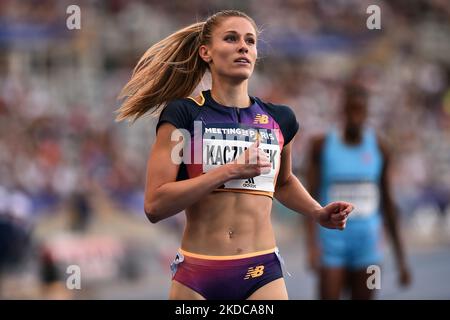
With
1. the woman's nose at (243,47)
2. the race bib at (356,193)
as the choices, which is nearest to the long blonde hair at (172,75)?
the woman's nose at (243,47)

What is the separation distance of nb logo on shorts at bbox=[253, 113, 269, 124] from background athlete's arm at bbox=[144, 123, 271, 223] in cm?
41

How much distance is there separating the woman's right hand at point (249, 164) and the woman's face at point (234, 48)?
534 millimetres

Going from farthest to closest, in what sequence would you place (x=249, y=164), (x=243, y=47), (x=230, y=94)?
(x=230, y=94) → (x=243, y=47) → (x=249, y=164)

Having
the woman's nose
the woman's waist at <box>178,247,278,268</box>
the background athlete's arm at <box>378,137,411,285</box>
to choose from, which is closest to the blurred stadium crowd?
the background athlete's arm at <box>378,137,411,285</box>

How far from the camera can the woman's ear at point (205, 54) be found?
183 inches

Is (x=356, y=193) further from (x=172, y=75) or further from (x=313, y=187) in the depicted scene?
(x=172, y=75)

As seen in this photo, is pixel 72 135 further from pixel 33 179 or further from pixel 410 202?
pixel 410 202

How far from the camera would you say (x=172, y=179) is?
4277 millimetres

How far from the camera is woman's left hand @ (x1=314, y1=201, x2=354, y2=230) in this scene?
4359 millimetres

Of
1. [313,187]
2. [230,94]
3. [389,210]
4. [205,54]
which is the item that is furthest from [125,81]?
[230,94]

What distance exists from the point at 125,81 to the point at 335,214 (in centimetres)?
1323

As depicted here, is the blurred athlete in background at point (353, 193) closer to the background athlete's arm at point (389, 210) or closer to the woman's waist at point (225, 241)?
the background athlete's arm at point (389, 210)

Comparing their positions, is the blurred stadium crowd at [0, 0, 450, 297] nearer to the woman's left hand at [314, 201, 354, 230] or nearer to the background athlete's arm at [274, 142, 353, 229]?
the background athlete's arm at [274, 142, 353, 229]

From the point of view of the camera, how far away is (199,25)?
481 centimetres
